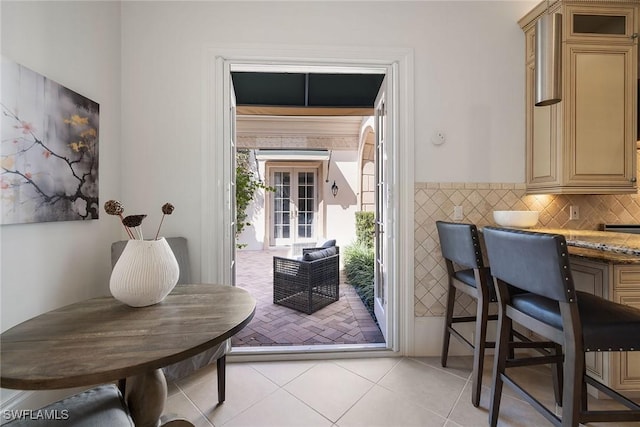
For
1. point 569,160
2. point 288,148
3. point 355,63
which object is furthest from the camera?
point 288,148

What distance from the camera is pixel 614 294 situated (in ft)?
4.78

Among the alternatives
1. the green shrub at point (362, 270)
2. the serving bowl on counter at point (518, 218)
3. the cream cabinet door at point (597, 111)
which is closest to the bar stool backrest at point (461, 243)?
the serving bowl on counter at point (518, 218)

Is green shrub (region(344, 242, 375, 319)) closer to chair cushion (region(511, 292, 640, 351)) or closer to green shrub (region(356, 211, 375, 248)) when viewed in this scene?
green shrub (region(356, 211, 375, 248))

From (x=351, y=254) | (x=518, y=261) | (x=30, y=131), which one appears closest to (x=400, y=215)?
(x=518, y=261)

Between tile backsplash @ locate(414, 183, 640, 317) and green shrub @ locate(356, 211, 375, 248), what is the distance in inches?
114

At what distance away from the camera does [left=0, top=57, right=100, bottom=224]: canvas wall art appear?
1188 millimetres

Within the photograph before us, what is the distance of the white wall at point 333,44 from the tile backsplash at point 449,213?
0.34 feet

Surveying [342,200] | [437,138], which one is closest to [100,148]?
[437,138]

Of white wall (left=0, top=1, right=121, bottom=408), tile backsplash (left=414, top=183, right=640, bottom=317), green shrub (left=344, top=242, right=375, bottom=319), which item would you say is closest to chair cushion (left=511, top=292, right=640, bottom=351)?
tile backsplash (left=414, top=183, right=640, bottom=317)

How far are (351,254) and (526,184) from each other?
2921 millimetres

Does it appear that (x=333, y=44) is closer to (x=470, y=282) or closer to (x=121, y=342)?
(x=470, y=282)

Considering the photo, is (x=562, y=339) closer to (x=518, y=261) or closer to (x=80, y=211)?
(x=518, y=261)

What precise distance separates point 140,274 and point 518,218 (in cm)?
233

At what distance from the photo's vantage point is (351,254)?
15.4ft
